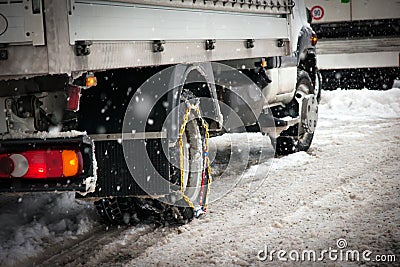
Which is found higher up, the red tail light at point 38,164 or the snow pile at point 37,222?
the red tail light at point 38,164

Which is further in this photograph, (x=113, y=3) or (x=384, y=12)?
(x=384, y=12)

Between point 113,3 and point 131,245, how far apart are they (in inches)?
73.6

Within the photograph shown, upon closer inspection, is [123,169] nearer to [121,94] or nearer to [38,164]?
[121,94]

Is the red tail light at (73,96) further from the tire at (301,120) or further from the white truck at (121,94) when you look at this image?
the tire at (301,120)

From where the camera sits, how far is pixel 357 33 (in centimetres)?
1226

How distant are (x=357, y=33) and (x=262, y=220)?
787cm

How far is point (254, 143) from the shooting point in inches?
374

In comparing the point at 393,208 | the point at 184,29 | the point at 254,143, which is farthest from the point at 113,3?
the point at 254,143

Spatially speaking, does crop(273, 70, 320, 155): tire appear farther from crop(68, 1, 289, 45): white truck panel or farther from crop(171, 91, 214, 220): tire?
crop(171, 91, 214, 220): tire

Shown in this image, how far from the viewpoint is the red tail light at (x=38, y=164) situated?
3900 millimetres

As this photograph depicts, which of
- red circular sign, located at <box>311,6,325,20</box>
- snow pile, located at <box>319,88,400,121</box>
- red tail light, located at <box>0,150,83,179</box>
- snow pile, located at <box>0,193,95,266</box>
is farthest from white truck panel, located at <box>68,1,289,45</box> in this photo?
red circular sign, located at <box>311,6,325,20</box>

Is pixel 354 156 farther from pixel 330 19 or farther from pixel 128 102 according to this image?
pixel 330 19

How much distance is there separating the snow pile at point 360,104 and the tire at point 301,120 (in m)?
3.11

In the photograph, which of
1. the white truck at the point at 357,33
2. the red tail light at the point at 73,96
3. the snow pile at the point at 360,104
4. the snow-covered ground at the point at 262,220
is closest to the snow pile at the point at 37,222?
the snow-covered ground at the point at 262,220
